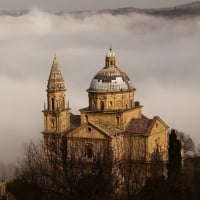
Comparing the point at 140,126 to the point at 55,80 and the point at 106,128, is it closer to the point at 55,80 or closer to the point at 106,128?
the point at 106,128

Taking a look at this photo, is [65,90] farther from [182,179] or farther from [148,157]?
[182,179]

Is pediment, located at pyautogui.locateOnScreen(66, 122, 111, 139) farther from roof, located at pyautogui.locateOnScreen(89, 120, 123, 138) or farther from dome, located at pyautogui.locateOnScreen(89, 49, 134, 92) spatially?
dome, located at pyautogui.locateOnScreen(89, 49, 134, 92)

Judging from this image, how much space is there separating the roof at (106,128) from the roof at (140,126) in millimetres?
707

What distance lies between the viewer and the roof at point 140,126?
45.3 meters

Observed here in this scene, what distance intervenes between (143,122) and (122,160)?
319 cm

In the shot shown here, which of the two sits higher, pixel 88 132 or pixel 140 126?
pixel 140 126

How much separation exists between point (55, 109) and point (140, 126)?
5393mm

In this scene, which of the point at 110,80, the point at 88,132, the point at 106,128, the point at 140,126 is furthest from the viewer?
the point at 110,80

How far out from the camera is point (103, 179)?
118ft

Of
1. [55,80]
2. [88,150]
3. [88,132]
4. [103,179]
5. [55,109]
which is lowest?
[103,179]

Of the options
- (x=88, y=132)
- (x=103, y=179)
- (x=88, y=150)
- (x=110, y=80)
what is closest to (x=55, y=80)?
(x=110, y=80)

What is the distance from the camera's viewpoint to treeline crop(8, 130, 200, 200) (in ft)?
114

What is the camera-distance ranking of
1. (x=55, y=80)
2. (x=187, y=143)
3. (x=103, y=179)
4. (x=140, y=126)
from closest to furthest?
1. (x=103, y=179)
2. (x=55, y=80)
3. (x=140, y=126)
4. (x=187, y=143)

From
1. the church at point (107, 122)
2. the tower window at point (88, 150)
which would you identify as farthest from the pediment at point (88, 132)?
the tower window at point (88, 150)
